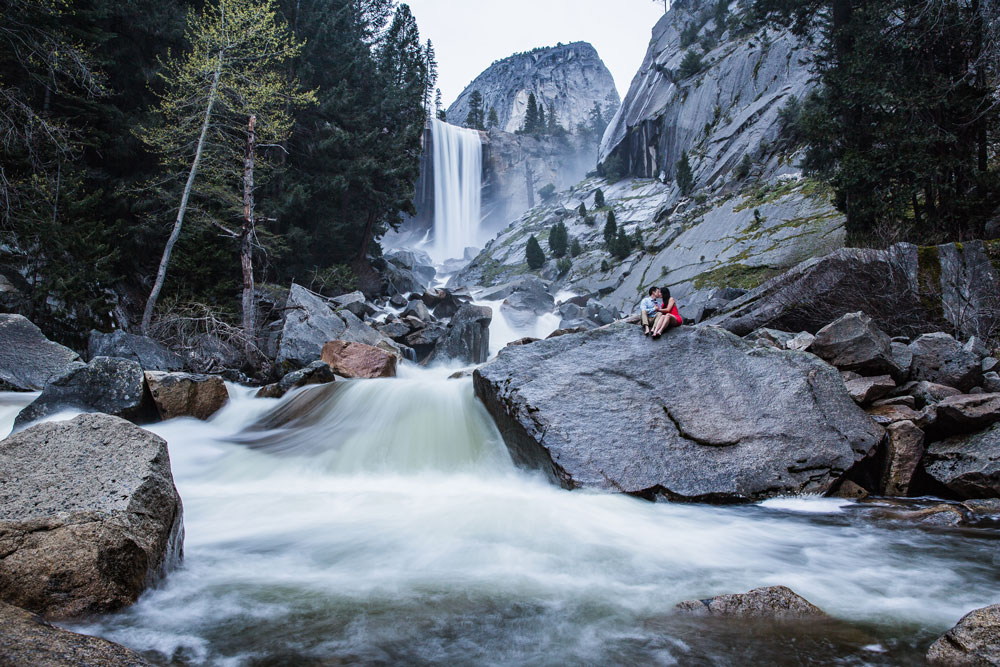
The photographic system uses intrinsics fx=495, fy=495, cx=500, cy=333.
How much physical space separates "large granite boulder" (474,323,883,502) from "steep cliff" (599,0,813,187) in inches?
783

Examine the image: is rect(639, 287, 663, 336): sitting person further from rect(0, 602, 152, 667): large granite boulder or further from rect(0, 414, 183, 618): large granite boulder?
rect(0, 602, 152, 667): large granite boulder

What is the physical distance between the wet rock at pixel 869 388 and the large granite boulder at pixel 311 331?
32.8ft

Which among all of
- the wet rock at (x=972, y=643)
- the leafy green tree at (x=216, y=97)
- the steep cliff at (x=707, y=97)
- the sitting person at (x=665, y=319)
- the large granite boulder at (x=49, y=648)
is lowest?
the wet rock at (x=972, y=643)

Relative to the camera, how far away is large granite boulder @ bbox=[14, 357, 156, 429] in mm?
7383

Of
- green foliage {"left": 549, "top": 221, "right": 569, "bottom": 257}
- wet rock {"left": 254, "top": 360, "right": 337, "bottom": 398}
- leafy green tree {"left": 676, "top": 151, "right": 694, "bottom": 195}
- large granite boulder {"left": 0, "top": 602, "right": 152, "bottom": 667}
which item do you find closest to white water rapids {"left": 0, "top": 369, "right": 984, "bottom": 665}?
large granite boulder {"left": 0, "top": 602, "right": 152, "bottom": 667}

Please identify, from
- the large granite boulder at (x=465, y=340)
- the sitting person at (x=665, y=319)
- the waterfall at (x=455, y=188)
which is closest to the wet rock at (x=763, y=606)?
the sitting person at (x=665, y=319)

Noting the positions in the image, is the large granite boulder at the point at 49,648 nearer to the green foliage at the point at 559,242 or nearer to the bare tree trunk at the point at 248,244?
the bare tree trunk at the point at 248,244

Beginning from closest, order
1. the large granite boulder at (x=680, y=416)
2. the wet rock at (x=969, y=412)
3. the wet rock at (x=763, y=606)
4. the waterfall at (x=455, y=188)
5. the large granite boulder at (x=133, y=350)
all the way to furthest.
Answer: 1. the wet rock at (x=763, y=606)
2. the wet rock at (x=969, y=412)
3. the large granite boulder at (x=680, y=416)
4. the large granite boulder at (x=133, y=350)
5. the waterfall at (x=455, y=188)

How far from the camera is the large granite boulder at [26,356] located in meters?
9.02

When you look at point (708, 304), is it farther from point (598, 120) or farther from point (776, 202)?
point (598, 120)

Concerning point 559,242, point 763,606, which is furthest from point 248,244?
point 559,242

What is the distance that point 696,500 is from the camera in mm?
5730

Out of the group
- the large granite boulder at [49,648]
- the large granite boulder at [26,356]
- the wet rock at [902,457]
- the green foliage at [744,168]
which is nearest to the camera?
the large granite boulder at [49,648]

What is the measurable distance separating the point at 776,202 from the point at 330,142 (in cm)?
1964
